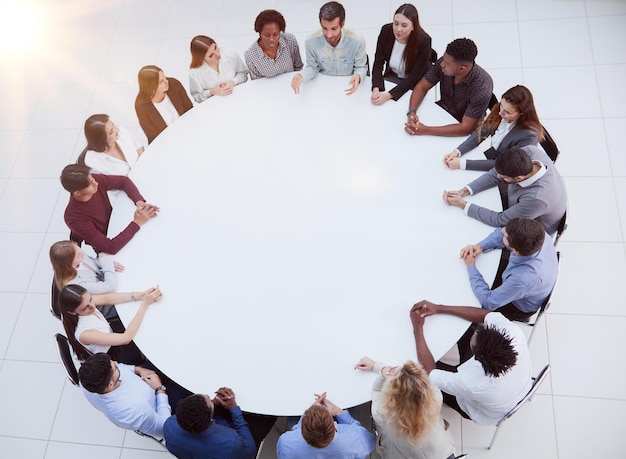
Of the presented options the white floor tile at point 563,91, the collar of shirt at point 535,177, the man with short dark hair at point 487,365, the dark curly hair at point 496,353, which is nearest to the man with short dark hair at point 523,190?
the collar of shirt at point 535,177

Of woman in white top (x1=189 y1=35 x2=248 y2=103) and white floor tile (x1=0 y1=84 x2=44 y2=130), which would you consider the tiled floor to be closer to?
white floor tile (x1=0 y1=84 x2=44 y2=130)

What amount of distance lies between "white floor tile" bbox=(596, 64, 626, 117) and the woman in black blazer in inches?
61.0

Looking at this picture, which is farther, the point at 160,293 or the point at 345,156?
the point at 345,156

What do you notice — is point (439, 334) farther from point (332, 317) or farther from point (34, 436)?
point (34, 436)

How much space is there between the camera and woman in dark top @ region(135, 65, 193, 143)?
11.4 feet

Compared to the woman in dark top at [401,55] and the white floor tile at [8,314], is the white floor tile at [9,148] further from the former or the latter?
the woman in dark top at [401,55]

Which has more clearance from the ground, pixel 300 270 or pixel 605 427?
pixel 300 270

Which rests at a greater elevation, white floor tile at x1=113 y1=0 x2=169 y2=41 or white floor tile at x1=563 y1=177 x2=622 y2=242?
white floor tile at x1=113 y1=0 x2=169 y2=41

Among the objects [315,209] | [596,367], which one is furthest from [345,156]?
[596,367]

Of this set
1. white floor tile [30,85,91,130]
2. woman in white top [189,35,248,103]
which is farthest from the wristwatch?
white floor tile [30,85,91,130]

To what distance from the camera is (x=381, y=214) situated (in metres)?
2.87

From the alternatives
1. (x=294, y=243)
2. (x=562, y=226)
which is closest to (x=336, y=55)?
(x=294, y=243)

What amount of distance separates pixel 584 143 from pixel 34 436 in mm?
4202

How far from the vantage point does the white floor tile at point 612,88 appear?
4.13 meters
